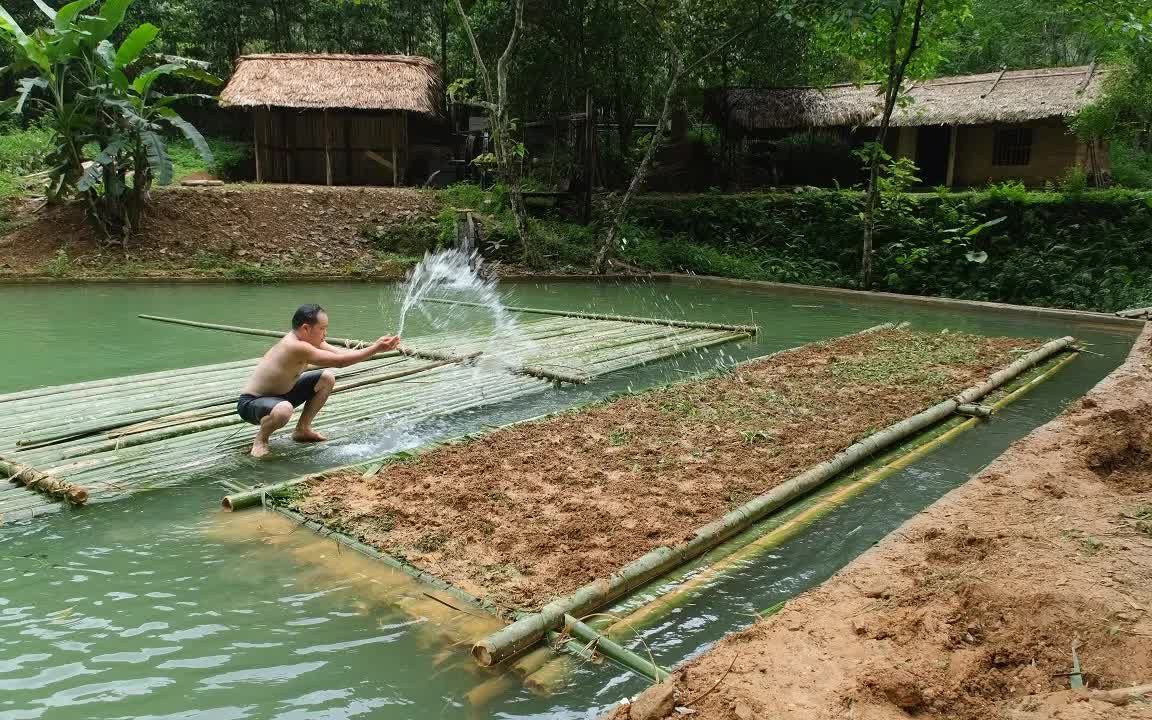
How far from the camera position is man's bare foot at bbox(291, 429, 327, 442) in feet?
16.5

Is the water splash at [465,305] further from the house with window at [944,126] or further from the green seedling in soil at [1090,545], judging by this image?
the house with window at [944,126]

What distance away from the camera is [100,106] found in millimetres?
11789

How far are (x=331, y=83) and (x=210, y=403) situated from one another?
12901 mm

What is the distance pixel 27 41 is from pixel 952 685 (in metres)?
12.6

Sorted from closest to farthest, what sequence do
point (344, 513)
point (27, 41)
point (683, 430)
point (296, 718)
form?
point (296, 718) → point (344, 513) → point (683, 430) → point (27, 41)

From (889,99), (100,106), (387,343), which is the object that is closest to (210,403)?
(387,343)

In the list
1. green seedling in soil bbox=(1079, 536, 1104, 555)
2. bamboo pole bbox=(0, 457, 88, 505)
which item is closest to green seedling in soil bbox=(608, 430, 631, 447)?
green seedling in soil bbox=(1079, 536, 1104, 555)

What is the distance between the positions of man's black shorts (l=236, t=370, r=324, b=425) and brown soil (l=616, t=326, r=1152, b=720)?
10.2 ft

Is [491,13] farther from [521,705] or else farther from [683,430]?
[521,705]

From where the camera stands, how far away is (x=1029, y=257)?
1243 centimetres

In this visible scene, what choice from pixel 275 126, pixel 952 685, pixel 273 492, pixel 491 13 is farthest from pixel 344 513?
pixel 275 126

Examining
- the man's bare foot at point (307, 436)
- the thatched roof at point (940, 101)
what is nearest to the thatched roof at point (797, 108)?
the thatched roof at point (940, 101)

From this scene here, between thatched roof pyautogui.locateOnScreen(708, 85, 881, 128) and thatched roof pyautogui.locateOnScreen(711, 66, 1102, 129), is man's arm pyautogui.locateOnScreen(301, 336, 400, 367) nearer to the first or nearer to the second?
thatched roof pyautogui.locateOnScreen(711, 66, 1102, 129)

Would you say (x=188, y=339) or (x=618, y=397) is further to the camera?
(x=188, y=339)
